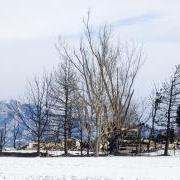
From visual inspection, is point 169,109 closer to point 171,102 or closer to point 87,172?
point 171,102

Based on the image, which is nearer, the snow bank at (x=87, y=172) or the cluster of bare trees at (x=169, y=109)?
the snow bank at (x=87, y=172)

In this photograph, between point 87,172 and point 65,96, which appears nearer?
point 87,172

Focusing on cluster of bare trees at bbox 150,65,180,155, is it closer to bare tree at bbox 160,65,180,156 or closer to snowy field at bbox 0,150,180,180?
bare tree at bbox 160,65,180,156

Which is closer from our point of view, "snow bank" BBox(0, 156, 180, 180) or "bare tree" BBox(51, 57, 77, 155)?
"snow bank" BBox(0, 156, 180, 180)

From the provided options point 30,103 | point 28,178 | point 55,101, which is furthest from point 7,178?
point 30,103

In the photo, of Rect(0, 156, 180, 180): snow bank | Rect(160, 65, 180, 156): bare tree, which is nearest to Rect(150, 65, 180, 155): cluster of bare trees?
Rect(160, 65, 180, 156): bare tree

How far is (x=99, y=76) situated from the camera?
96.6ft

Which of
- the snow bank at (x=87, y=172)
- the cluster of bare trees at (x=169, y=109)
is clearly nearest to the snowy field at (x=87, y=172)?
the snow bank at (x=87, y=172)

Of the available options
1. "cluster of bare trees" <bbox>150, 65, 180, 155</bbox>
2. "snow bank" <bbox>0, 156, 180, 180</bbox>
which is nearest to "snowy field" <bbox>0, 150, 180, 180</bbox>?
"snow bank" <bbox>0, 156, 180, 180</bbox>

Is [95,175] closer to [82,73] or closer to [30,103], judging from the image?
[82,73]

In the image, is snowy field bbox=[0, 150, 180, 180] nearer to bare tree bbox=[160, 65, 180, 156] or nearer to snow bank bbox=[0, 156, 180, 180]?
snow bank bbox=[0, 156, 180, 180]

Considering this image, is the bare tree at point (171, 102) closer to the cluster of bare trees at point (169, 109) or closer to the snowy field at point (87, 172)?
the cluster of bare trees at point (169, 109)

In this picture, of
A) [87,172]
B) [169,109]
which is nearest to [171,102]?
[169,109]

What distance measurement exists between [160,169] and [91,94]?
11752 millimetres
